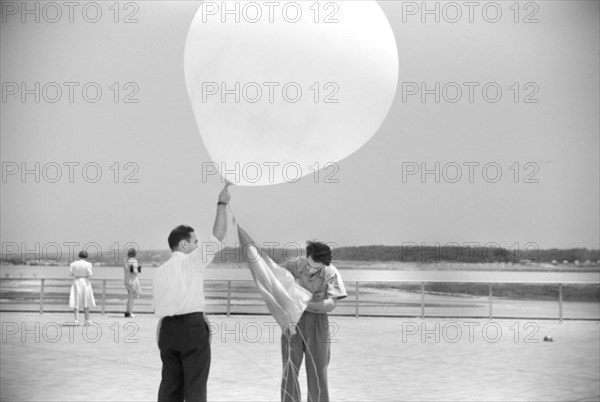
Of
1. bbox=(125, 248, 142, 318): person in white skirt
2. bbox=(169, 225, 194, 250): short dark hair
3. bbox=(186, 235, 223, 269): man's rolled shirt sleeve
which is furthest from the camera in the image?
bbox=(125, 248, 142, 318): person in white skirt

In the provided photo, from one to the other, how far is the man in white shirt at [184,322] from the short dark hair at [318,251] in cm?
83

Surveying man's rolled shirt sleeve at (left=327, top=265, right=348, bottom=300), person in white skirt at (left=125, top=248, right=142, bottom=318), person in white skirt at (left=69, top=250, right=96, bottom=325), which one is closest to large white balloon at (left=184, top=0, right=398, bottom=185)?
man's rolled shirt sleeve at (left=327, top=265, right=348, bottom=300)

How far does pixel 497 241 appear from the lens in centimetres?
1070

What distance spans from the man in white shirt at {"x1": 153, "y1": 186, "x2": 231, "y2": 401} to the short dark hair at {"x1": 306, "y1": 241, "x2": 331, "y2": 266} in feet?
2.71

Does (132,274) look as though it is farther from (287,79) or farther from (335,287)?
(287,79)

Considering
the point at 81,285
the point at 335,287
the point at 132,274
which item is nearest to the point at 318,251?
the point at 335,287

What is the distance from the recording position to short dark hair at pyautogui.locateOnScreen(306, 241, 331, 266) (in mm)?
5641

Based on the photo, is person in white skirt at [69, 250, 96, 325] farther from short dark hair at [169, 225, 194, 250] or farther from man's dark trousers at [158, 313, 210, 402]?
man's dark trousers at [158, 313, 210, 402]

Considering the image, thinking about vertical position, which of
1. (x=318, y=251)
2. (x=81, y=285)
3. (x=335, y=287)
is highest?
(x=318, y=251)

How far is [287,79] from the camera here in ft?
16.9

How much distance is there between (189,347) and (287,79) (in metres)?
1.61

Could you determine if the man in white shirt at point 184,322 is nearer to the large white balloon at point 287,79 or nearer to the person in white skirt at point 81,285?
the large white balloon at point 287,79

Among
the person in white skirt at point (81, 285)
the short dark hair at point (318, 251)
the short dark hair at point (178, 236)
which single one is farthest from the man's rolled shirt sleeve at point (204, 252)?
the person in white skirt at point (81, 285)

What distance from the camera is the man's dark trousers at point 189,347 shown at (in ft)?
15.9
